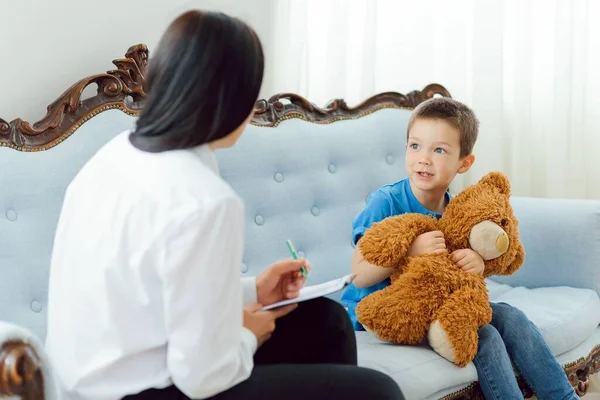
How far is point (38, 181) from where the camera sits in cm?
169

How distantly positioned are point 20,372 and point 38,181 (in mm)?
684

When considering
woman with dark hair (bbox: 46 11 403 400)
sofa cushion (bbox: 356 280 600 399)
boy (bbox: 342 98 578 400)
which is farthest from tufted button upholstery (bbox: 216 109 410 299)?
woman with dark hair (bbox: 46 11 403 400)

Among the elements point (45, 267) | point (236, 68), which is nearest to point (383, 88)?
point (45, 267)

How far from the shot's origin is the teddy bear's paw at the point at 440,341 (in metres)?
1.61

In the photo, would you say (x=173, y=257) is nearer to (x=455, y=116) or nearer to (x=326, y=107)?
(x=455, y=116)

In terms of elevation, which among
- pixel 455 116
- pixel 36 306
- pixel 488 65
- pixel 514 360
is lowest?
pixel 514 360

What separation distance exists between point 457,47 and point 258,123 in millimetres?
843

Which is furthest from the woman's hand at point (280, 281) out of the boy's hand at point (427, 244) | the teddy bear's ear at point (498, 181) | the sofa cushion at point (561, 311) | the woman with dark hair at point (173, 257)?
the sofa cushion at point (561, 311)

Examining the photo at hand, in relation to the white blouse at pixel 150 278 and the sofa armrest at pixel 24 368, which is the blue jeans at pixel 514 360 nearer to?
the white blouse at pixel 150 278

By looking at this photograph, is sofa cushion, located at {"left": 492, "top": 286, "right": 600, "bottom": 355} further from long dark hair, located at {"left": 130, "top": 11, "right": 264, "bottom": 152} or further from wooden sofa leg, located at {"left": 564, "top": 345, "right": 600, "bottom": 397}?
long dark hair, located at {"left": 130, "top": 11, "right": 264, "bottom": 152}

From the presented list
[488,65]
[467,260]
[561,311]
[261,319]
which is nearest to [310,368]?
[261,319]

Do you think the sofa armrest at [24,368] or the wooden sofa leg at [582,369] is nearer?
the sofa armrest at [24,368]

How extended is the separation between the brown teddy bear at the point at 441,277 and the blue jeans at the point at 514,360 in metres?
0.05

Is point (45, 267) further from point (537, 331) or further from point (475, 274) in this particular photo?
point (537, 331)
